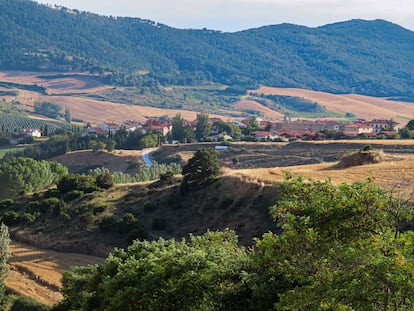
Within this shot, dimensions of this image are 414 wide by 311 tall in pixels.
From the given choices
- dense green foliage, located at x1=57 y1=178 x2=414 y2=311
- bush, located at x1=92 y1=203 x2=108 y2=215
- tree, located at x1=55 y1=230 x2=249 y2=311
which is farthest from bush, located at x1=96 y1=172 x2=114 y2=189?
tree, located at x1=55 y1=230 x2=249 y2=311

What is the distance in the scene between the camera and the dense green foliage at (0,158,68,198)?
77812 mm

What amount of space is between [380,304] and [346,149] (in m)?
86.8

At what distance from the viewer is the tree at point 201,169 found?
186 ft

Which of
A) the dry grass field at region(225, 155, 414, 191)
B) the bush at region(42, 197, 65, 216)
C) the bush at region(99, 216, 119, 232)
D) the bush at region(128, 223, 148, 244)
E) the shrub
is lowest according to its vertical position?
the shrub

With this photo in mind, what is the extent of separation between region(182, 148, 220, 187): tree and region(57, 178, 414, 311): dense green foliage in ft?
115

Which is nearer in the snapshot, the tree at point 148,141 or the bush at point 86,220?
the bush at point 86,220

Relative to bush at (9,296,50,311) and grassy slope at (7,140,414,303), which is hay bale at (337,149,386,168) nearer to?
grassy slope at (7,140,414,303)

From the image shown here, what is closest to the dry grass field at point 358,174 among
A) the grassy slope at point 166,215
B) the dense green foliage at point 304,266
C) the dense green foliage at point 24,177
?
the grassy slope at point 166,215

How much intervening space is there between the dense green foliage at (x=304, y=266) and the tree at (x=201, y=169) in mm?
34904

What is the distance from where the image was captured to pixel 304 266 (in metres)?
15.3

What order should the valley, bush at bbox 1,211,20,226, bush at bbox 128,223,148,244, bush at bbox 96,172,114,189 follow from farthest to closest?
bush at bbox 96,172,114,189
bush at bbox 1,211,20,226
bush at bbox 128,223,148,244
the valley

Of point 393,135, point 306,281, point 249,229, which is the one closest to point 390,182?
point 249,229

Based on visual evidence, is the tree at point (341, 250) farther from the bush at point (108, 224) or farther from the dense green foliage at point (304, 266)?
the bush at point (108, 224)

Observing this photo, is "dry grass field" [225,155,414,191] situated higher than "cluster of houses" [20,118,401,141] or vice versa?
"dry grass field" [225,155,414,191]
